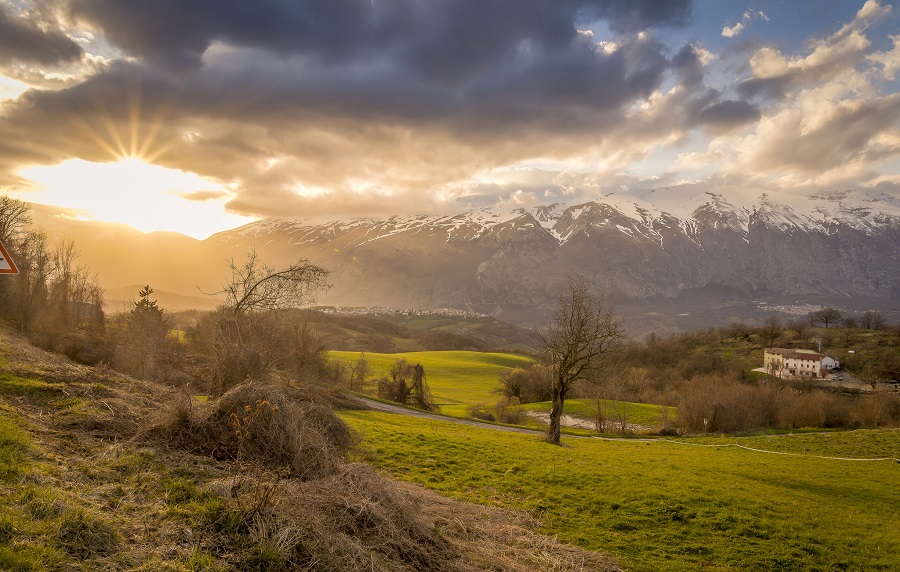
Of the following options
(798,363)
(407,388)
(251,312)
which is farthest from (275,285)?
(798,363)

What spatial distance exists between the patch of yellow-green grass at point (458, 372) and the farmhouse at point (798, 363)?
5895 cm

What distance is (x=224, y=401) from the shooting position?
35.9ft

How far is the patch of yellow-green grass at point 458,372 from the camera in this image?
84.4 metres

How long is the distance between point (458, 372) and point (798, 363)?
7782 cm

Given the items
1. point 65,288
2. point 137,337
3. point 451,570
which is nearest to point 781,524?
point 451,570

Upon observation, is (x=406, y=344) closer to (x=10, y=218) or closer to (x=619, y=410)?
(x=619, y=410)

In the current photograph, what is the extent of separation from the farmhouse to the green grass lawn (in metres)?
96.2

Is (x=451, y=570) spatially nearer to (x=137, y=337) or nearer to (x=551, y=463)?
(x=551, y=463)

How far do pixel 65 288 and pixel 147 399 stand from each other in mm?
58192

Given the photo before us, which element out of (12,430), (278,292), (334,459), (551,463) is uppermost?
(278,292)

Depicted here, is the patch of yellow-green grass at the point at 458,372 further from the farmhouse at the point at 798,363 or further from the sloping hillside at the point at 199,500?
the farmhouse at the point at 798,363

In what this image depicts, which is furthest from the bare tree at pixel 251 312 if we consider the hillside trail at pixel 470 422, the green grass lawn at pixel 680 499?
the hillside trail at pixel 470 422

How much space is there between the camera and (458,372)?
363ft

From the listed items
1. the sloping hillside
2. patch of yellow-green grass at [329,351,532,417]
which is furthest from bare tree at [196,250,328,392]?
patch of yellow-green grass at [329,351,532,417]
